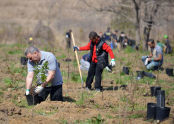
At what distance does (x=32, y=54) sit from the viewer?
6191mm

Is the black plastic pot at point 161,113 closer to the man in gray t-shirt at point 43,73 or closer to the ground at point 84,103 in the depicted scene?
the ground at point 84,103

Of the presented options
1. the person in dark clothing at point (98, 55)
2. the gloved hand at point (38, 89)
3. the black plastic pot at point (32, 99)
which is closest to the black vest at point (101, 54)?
the person in dark clothing at point (98, 55)

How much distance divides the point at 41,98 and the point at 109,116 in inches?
67.5

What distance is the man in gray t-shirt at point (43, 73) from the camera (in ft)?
20.3

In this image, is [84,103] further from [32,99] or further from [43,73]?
[43,73]

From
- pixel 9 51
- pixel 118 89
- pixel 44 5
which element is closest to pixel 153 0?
pixel 9 51

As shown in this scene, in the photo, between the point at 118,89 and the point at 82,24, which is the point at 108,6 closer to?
the point at 118,89

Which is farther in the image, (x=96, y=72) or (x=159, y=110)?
(x=96, y=72)

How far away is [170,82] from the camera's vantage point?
10406 mm

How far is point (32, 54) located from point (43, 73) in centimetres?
40

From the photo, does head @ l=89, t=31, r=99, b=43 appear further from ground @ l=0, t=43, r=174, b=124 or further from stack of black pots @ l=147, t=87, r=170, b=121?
stack of black pots @ l=147, t=87, r=170, b=121

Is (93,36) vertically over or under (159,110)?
over

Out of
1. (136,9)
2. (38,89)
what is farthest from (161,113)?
(136,9)

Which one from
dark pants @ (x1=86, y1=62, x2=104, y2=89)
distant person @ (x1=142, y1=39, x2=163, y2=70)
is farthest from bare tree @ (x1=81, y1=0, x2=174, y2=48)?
dark pants @ (x1=86, y1=62, x2=104, y2=89)
